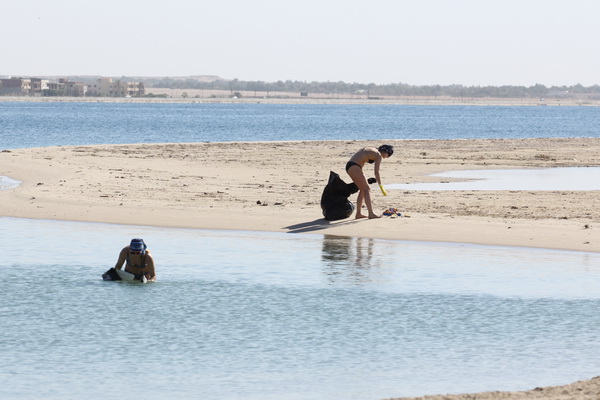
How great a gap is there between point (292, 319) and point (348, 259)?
4766 millimetres

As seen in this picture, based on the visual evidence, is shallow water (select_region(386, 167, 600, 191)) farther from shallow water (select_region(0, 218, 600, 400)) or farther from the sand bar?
shallow water (select_region(0, 218, 600, 400))

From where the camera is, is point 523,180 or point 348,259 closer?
point 348,259

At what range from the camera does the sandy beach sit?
829 inches

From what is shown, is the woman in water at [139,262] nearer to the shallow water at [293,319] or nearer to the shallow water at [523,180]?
the shallow water at [293,319]

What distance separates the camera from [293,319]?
13531 millimetres

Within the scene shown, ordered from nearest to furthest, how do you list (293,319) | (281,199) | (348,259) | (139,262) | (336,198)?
(293,319) < (139,262) < (348,259) < (336,198) < (281,199)

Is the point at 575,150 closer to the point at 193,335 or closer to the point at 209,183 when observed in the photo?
the point at 209,183

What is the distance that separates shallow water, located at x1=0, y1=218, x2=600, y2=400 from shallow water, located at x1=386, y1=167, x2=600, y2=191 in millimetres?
9022


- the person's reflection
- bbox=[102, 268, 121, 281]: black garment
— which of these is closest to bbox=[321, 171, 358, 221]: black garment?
the person's reflection

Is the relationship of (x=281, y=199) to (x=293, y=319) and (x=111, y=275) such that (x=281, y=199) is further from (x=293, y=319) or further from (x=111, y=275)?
(x=293, y=319)

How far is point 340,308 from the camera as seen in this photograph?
14.2 meters

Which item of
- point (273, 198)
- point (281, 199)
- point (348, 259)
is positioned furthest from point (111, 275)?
point (273, 198)

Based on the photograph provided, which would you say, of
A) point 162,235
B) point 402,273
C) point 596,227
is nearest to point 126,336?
point 402,273

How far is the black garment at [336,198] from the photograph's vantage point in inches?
839
